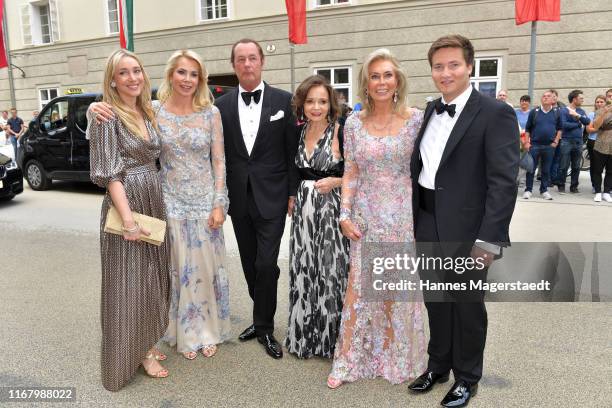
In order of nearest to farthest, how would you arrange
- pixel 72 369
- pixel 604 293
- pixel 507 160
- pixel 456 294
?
pixel 507 160, pixel 456 294, pixel 72 369, pixel 604 293

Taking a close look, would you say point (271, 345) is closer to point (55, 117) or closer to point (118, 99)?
point (118, 99)

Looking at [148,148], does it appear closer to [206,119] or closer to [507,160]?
[206,119]

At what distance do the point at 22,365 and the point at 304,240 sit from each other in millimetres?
2045

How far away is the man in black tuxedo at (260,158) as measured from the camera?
330cm

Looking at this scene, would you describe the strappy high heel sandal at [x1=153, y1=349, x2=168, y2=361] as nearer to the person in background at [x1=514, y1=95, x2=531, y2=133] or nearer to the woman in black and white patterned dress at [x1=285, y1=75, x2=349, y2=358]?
the woman in black and white patterned dress at [x1=285, y1=75, x2=349, y2=358]

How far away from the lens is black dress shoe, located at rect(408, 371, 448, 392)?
2.83 metres

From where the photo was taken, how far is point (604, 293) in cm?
440

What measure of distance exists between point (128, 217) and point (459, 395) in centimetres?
212

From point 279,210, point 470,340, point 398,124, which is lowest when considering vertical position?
point 470,340

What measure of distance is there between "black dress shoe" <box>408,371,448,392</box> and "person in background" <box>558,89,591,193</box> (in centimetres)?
763

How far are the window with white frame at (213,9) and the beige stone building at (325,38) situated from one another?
35mm

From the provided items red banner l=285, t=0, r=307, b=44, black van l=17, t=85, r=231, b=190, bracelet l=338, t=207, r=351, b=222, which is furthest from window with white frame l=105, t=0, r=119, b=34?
bracelet l=338, t=207, r=351, b=222

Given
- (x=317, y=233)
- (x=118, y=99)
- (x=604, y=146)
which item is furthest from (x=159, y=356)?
(x=604, y=146)

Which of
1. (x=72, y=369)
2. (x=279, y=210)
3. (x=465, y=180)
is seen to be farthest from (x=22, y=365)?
(x=465, y=180)
